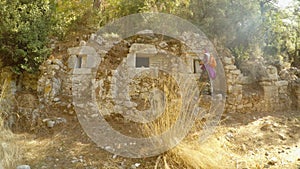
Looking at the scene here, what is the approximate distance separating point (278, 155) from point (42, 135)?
3.85 m

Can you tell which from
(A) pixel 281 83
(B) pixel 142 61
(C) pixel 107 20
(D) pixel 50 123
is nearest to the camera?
(D) pixel 50 123

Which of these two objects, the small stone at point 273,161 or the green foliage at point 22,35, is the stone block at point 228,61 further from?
the green foliage at point 22,35

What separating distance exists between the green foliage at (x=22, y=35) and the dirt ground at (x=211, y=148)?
1.65 meters

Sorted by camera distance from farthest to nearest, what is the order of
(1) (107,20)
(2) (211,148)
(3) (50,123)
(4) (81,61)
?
(1) (107,20), (4) (81,61), (3) (50,123), (2) (211,148)

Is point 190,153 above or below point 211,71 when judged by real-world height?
below

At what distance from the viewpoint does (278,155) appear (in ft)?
11.9

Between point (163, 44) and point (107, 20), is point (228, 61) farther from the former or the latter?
point (107, 20)

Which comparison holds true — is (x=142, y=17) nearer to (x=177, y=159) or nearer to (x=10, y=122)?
(x=10, y=122)

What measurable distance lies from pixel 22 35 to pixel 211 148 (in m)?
4.33

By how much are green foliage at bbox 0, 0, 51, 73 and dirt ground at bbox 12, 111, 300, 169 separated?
1.65m

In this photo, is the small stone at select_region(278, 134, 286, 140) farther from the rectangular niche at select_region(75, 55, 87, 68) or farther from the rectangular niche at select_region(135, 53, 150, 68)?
the rectangular niche at select_region(75, 55, 87, 68)

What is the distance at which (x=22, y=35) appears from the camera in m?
4.97

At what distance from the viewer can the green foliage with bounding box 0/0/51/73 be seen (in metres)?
4.82

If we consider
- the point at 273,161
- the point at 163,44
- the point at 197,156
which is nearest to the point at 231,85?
the point at 163,44
